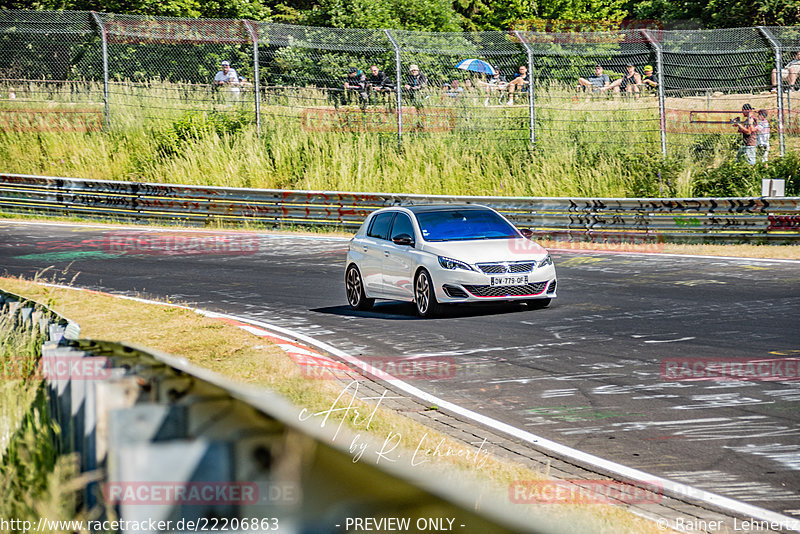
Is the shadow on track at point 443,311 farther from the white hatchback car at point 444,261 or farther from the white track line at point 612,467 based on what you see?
the white track line at point 612,467

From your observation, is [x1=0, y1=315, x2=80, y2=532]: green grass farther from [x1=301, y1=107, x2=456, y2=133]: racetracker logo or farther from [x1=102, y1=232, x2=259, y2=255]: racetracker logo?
[x1=301, y1=107, x2=456, y2=133]: racetracker logo

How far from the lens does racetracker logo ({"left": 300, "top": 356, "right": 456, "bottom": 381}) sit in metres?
9.81

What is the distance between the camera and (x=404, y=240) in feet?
46.1

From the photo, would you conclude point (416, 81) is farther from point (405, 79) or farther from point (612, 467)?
point (612, 467)

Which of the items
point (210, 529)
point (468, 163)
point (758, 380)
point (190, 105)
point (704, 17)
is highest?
point (704, 17)

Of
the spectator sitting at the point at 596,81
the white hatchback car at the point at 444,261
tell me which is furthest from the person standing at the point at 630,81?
the white hatchback car at the point at 444,261

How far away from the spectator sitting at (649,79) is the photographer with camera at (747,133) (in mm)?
2003

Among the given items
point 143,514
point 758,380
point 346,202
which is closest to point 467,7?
point 346,202

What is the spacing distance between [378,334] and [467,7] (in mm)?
56341

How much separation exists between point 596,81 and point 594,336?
605 inches

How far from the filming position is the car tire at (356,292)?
48.1ft

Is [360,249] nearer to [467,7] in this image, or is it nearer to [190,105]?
[190,105]

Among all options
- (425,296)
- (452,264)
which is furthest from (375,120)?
(452,264)

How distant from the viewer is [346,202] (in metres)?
24.8
